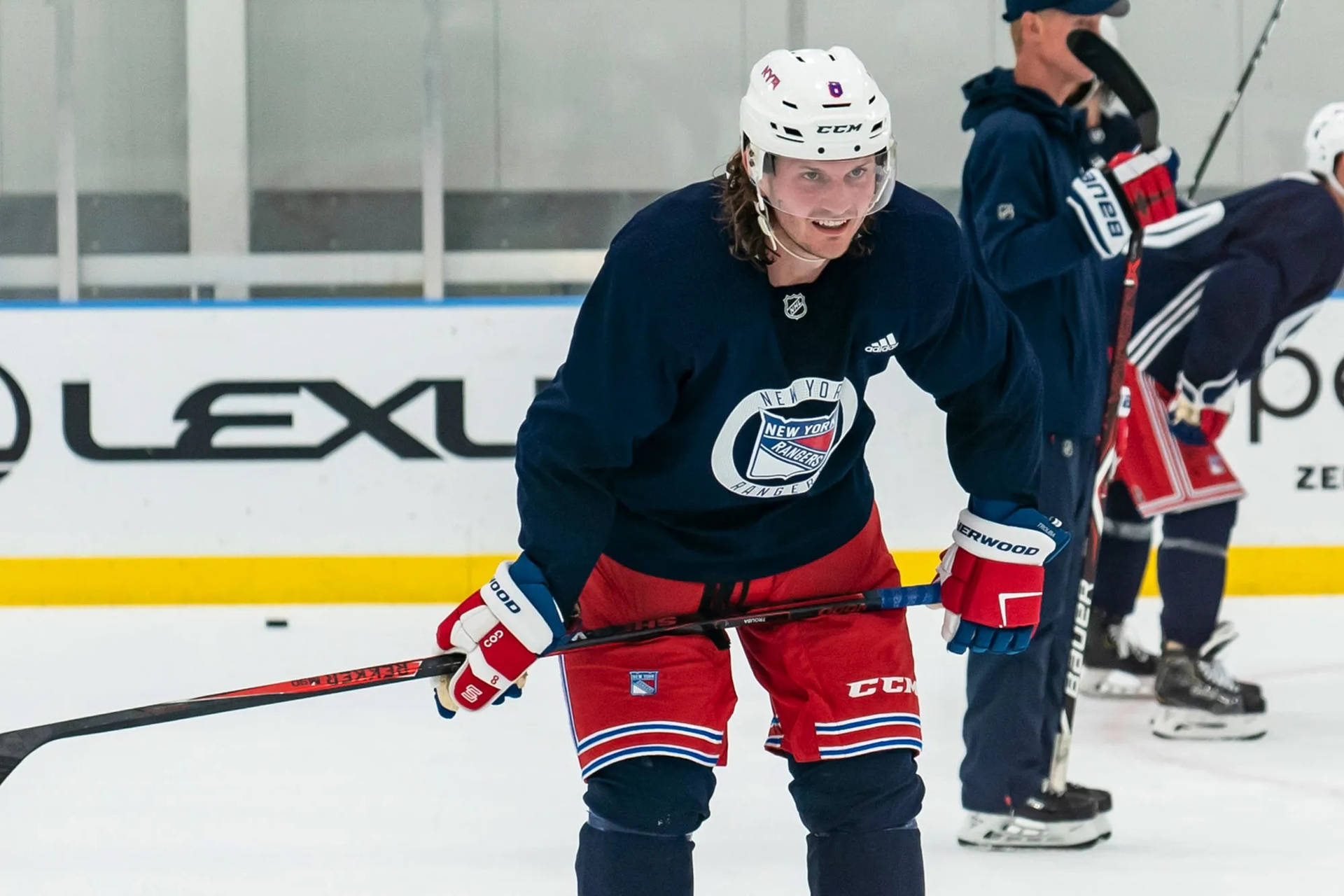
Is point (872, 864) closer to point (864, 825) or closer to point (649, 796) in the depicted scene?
point (864, 825)

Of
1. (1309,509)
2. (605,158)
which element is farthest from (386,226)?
(1309,509)

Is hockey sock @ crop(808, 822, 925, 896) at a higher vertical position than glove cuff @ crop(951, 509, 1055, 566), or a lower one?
lower

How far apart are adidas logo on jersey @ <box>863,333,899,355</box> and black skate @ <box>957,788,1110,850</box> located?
1.07 m

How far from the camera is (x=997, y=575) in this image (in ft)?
5.90

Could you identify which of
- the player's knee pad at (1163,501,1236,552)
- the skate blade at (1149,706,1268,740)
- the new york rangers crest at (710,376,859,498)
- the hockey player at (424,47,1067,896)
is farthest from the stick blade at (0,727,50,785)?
A: the player's knee pad at (1163,501,1236,552)

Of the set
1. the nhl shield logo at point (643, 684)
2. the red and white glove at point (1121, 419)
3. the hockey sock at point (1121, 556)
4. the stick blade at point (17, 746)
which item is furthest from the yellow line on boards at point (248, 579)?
the nhl shield logo at point (643, 684)

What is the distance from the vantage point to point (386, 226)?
5391 mm

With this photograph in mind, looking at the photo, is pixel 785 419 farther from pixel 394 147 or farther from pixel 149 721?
pixel 394 147

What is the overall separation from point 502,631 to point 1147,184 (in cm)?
119

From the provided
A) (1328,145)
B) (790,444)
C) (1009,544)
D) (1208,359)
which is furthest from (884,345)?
(1328,145)

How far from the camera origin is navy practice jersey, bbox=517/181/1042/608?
1562 mm

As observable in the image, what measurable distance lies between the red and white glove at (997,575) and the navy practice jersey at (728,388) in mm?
92

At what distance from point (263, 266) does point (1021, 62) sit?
9.98 feet

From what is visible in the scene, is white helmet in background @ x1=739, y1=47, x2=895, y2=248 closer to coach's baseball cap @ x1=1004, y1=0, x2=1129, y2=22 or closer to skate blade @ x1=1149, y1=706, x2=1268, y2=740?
coach's baseball cap @ x1=1004, y1=0, x2=1129, y2=22
